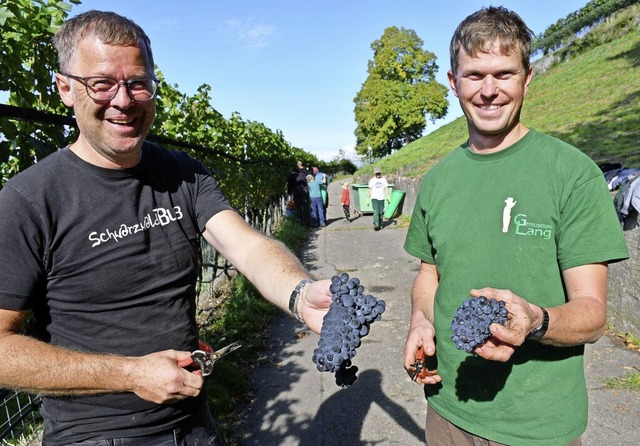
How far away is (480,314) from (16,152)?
2.62m

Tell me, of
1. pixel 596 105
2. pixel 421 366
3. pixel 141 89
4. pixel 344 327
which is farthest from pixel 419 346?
pixel 596 105

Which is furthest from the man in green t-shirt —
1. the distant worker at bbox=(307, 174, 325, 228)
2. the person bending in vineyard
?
the distant worker at bbox=(307, 174, 325, 228)

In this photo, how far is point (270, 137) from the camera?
1421 cm

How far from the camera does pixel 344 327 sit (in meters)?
1.37

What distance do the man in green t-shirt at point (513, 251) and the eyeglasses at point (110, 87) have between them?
4.35ft

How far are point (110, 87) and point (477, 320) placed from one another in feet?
5.16

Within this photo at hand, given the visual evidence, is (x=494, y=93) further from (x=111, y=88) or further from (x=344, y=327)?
(x=111, y=88)

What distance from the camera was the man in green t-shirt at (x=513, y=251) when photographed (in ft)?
5.61

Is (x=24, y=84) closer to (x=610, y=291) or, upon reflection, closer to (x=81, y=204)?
(x=81, y=204)

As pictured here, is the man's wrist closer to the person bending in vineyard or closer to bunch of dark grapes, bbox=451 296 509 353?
the person bending in vineyard

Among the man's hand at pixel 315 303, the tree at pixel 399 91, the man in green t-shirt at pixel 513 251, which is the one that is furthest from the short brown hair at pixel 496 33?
the tree at pixel 399 91

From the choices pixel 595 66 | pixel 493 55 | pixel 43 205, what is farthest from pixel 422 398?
pixel 595 66

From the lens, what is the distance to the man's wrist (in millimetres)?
1788

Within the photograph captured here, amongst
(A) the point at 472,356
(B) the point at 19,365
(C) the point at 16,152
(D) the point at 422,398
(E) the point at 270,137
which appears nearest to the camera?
(B) the point at 19,365
